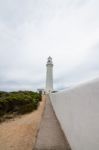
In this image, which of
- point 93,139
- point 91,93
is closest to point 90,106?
point 91,93

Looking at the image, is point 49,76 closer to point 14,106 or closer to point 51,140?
point 14,106

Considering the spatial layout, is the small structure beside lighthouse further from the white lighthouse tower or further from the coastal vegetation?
the coastal vegetation

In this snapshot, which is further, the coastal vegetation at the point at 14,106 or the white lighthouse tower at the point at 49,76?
the white lighthouse tower at the point at 49,76

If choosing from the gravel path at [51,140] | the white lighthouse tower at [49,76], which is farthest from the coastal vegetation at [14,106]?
the white lighthouse tower at [49,76]

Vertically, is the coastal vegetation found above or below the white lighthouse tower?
below

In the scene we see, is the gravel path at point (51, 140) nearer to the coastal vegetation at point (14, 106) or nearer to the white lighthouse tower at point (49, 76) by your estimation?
the coastal vegetation at point (14, 106)

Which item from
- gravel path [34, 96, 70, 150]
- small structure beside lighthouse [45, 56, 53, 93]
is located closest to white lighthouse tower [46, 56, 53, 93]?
small structure beside lighthouse [45, 56, 53, 93]

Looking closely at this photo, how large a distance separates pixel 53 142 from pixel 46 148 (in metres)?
0.67

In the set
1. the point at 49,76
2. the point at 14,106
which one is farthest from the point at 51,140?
the point at 49,76

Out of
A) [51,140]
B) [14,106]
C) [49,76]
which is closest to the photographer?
[51,140]

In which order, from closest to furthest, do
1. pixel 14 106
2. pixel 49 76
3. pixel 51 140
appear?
pixel 51 140
pixel 14 106
pixel 49 76

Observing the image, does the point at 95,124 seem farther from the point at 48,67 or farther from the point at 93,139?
the point at 48,67

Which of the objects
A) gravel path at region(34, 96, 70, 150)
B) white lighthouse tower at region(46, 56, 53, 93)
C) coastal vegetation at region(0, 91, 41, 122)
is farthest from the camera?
white lighthouse tower at region(46, 56, 53, 93)

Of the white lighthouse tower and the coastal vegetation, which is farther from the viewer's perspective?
the white lighthouse tower
